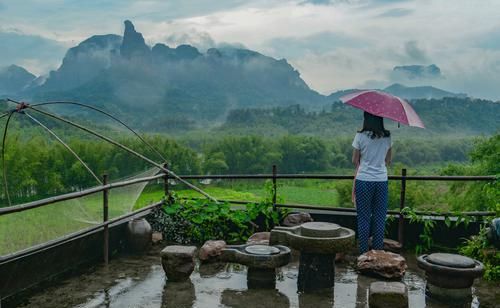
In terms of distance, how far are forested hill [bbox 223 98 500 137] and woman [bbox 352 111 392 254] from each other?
58.0 metres

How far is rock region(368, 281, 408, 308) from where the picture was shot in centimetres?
374

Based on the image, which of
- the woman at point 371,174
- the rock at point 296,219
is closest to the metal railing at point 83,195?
the rock at point 296,219

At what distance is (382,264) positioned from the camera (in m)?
4.75

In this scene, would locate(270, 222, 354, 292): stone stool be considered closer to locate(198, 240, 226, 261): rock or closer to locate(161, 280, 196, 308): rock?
locate(161, 280, 196, 308): rock

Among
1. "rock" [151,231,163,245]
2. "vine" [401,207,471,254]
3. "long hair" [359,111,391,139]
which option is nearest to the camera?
"long hair" [359,111,391,139]

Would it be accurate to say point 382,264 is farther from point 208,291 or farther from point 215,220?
point 215,220

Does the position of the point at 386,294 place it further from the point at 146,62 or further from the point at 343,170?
the point at 146,62

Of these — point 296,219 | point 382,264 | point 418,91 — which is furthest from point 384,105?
point 418,91

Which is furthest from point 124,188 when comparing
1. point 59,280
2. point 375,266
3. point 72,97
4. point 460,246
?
point 72,97

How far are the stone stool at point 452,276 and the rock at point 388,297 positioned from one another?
498mm

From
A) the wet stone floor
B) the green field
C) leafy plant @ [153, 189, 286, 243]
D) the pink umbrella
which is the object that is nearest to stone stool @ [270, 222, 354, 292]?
the wet stone floor

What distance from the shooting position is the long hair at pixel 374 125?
191 inches

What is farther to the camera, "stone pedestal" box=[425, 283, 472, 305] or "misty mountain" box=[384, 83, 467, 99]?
"misty mountain" box=[384, 83, 467, 99]

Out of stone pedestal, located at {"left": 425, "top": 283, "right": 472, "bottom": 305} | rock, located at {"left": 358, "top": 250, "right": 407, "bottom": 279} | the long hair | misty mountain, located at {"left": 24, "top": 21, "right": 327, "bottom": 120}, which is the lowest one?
stone pedestal, located at {"left": 425, "top": 283, "right": 472, "bottom": 305}
